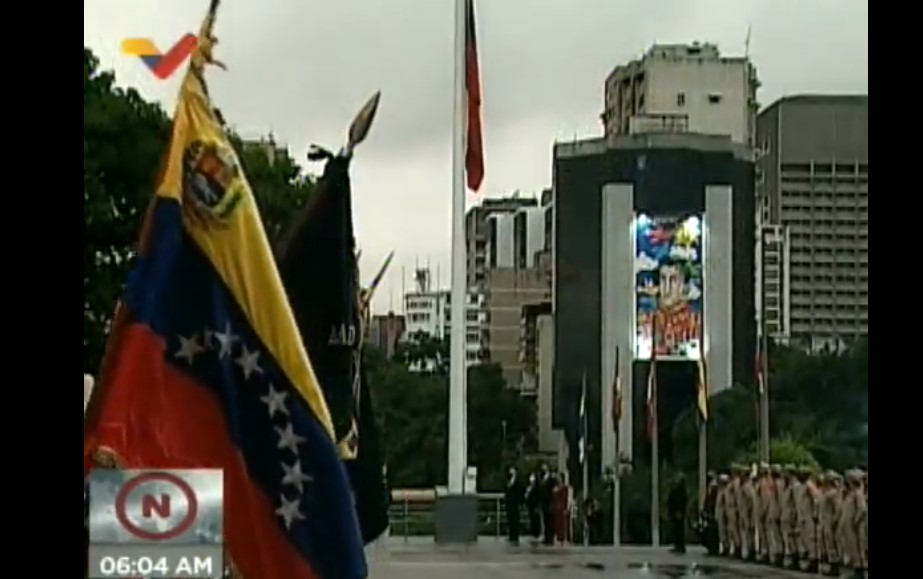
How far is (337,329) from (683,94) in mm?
1037

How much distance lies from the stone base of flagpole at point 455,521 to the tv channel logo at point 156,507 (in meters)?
0.54

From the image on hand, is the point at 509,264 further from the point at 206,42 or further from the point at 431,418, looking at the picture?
the point at 206,42

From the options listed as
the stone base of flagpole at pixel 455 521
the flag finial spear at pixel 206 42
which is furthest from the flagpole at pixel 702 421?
the flag finial spear at pixel 206 42

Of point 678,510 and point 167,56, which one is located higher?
point 167,56

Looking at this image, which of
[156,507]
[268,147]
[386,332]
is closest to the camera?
[156,507]

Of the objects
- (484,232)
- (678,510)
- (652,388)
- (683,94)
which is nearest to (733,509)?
(678,510)

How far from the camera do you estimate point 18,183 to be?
3.85 m

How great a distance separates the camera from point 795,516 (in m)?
4.32

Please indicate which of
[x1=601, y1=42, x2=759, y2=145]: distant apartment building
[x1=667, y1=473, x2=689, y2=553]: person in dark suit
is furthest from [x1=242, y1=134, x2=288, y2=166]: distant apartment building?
[x1=667, y1=473, x2=689, y2=553]: person in dark suit
